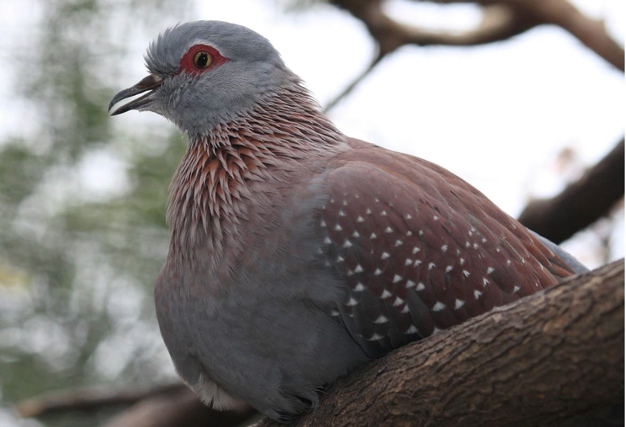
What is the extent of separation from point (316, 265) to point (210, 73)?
1.44 metres

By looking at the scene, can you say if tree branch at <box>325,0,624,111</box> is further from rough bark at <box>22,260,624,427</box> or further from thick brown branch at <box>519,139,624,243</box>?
rough bark at <box>22,260,624,427</box>

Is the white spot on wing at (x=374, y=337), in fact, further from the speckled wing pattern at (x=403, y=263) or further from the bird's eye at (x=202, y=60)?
the bird's eye at (x=202, y=60)

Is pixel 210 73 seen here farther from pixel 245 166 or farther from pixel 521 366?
pixel 521 366

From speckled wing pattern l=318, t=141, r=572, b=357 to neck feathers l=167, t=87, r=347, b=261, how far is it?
34 centimetres

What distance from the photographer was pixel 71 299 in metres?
6.86

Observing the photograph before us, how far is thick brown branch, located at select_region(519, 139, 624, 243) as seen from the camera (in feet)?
17.8

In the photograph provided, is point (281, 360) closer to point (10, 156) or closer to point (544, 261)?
point (544, 261)

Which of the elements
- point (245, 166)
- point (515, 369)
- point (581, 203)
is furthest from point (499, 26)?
point (515, 369)

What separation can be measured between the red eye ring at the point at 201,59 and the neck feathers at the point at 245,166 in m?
0.34

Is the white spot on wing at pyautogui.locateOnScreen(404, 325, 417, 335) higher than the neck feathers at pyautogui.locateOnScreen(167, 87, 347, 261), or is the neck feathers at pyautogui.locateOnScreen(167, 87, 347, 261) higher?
the neck feathers at pyautogui.locateOnScreen(167, 87, 347, 261)

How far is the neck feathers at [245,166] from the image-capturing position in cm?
375

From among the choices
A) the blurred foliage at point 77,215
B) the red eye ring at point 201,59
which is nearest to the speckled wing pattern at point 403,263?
the red eye ring at point 201,59

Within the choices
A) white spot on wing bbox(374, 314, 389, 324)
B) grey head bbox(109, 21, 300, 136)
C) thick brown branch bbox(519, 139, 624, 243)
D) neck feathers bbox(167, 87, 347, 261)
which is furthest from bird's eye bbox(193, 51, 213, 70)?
thick brown branch bbox(519, 139, 624, 243)

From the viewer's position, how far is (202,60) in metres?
4.40
